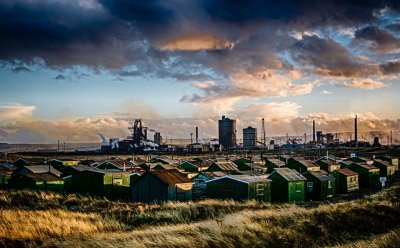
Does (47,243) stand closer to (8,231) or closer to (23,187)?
(8,231)

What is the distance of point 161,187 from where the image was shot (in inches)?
1438

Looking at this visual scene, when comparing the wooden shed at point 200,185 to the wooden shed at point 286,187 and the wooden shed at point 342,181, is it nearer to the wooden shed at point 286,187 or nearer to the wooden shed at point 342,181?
the wooden shed at point 286,187

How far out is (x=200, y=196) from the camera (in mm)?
40000

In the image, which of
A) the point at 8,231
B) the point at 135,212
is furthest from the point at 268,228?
the point at 135,212

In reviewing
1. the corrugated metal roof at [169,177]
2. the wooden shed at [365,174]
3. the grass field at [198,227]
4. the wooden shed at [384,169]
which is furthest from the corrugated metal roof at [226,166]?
the wooden shed at [384,169]

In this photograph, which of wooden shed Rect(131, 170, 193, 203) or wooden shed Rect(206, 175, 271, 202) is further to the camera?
wooden shed Rect(131, 170, 193, 203)

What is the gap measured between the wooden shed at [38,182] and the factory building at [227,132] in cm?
11893

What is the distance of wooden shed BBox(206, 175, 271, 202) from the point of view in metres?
35.7

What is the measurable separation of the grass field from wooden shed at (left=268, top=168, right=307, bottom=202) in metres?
9.82

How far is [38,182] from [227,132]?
122 m

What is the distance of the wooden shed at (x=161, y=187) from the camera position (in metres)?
36.4

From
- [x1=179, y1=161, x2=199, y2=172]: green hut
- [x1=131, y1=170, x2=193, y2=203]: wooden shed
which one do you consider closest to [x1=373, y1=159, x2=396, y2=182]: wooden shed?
[x1=179, y1=161, x2=199, y2=172]: green hut

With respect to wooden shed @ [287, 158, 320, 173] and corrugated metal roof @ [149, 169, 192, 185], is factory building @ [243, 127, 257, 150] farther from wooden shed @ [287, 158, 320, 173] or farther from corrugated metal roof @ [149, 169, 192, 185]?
corrugated metal roof @ [149, 169, 192, 185]

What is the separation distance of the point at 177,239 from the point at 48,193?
26.5m
